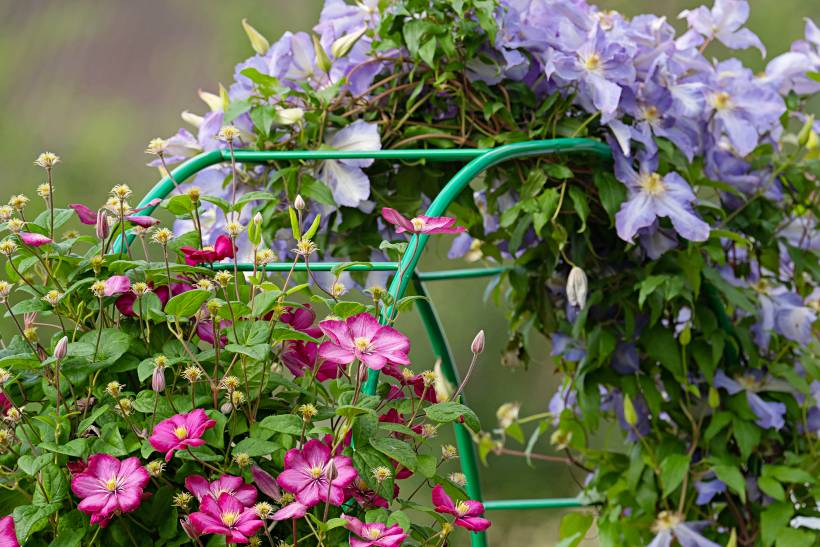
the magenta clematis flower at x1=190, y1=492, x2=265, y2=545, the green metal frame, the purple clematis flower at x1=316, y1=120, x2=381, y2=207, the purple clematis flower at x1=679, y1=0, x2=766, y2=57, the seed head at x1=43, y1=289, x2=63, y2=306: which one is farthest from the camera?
the purple clematis flower at x1=679, y1=0, x2=766, y2=57

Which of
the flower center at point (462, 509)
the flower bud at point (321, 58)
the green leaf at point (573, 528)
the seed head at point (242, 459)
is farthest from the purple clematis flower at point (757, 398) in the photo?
the seed head at point (242, 459)

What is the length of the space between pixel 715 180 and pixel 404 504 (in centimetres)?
91

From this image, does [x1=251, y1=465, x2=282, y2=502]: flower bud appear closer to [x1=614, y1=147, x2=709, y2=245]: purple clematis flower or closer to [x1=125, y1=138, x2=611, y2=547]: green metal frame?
[x1=125, y1=138, x2=611, y2=547]: green metal frame

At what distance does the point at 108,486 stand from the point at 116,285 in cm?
16

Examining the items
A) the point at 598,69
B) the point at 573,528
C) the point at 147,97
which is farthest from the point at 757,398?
the point at 147,97

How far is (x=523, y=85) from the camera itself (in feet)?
4.48

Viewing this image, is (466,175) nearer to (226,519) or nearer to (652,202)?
(652,202)

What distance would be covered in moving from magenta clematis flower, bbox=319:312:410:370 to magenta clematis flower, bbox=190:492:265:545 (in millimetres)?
128

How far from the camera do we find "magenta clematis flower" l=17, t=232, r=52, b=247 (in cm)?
85

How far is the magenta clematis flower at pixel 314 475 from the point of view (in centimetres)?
78

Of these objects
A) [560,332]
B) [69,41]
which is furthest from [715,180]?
[69,41]

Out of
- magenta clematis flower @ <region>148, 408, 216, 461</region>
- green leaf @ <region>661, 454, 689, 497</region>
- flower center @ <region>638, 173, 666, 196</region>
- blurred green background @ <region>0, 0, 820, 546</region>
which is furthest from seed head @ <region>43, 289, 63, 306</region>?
blurred green background @ <region>0, 0, 820, 546</region>

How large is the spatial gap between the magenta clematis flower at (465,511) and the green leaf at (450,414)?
0.06 meters

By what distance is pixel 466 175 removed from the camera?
119 cm
